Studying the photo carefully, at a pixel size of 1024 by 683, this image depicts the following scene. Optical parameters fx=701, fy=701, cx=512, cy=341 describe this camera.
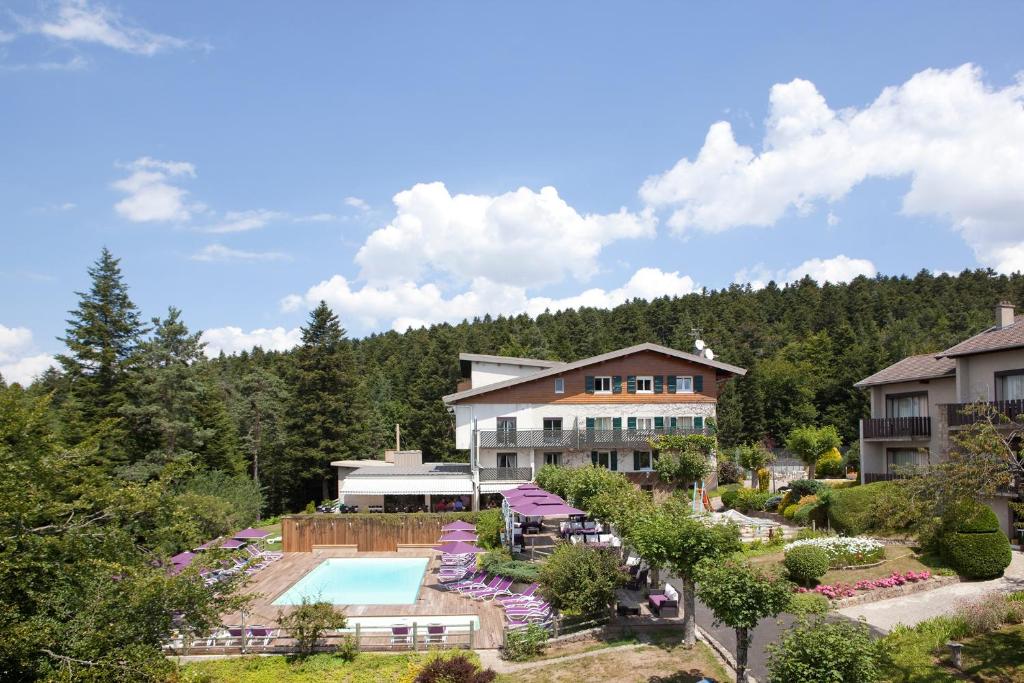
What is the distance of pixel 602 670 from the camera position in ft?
52.2

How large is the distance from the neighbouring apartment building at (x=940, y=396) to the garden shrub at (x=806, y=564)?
4097 mm

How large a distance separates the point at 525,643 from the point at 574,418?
24.1m

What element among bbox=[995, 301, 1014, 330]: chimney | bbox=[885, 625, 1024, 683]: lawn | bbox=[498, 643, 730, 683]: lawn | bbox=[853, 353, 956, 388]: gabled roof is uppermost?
bbox=[995, 301, 1014, 330]: chimney

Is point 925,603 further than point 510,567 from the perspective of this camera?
No

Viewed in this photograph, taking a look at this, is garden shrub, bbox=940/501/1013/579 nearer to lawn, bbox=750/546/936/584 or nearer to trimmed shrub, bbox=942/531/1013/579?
trimmed shrub, bbox=942/531/1013/579

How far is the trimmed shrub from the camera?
20547 millimetres

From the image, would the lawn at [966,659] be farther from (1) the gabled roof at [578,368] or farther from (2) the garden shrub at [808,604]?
(1) the gabled roof at [578,368]

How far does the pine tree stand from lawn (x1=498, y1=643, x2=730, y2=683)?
3751 cm

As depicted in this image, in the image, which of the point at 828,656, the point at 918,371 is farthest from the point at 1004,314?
the point at 828,656

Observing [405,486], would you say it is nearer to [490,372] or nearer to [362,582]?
[490,372]

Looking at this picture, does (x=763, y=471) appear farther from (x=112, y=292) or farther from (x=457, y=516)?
(x=112, y=292)

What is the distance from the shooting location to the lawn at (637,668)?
15281 millimetres

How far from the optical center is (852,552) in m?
22.2

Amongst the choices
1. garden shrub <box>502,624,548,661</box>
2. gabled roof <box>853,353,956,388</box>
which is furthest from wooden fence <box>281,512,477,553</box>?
gabled roof <box>853,353,956,388</box>
